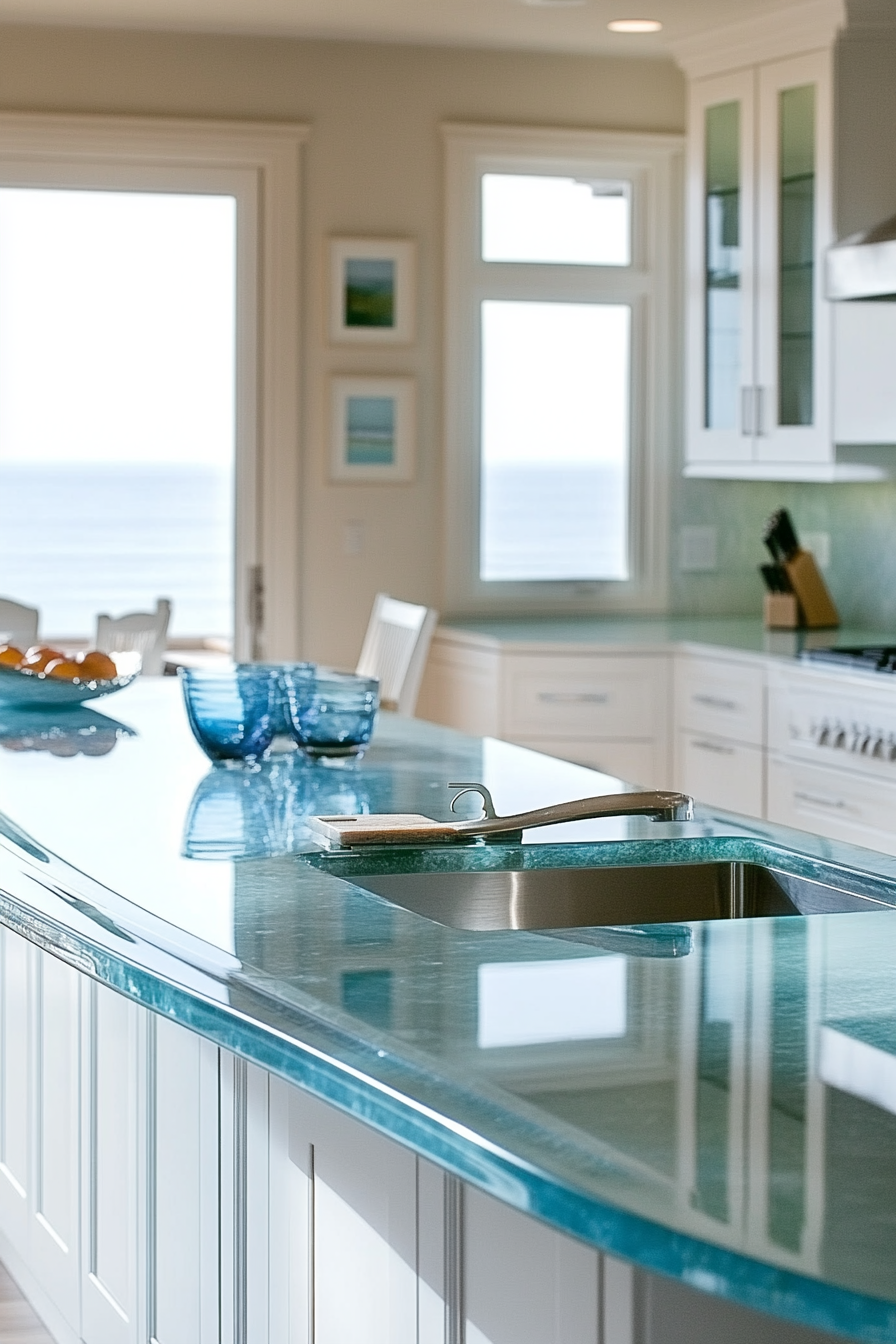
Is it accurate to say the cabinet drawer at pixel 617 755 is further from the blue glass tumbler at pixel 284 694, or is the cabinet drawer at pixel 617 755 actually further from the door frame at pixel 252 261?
the blue glass tumbler at pixel 284 694

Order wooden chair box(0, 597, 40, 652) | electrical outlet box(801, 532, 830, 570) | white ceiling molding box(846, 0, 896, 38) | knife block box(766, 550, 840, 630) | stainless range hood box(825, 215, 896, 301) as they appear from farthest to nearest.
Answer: electrical outlet box(801, 532, 830, 570) → knife block box(766, 550, 840, 630) → wooden chair box(0, 597, 40, 652) → white ceiling molding box(846, 0, 896, 38) → stainless range hood box(825, 215, 896, 301)

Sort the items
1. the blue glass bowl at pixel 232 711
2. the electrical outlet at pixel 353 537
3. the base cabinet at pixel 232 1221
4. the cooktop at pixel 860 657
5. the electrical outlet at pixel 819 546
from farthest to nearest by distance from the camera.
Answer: the electrical outlet at pixel 819 546 < the electrical outlet at pixel 353 537 < the cooktop at pixel 860 657 < the blue glass bowl at pixel 232 711 < the base cabinet at pixel 232 1221

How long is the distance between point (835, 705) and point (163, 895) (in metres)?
2.81

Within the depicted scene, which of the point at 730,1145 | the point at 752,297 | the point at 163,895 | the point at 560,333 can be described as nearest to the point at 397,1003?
the point at 730,1145

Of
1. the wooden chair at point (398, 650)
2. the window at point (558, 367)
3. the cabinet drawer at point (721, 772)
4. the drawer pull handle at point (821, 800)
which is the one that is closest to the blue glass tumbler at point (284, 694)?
the wooden chair at point (398, 650)

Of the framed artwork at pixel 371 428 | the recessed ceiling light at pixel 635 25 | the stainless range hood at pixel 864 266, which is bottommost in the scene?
the framed artwork at pixel 371 428

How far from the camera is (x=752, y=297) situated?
200 inches

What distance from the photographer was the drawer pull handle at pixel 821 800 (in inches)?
171

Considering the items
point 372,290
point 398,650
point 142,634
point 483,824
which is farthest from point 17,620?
point 483,824

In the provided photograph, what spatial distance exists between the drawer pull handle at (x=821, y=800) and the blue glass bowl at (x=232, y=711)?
203 centimetres

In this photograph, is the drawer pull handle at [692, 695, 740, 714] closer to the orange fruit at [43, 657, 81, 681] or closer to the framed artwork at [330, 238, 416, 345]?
the framed artwork at [330, 238, 416, 345]

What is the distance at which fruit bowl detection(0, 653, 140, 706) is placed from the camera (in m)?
3.19

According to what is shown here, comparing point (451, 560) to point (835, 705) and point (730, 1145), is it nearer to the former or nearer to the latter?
point (835, 705)

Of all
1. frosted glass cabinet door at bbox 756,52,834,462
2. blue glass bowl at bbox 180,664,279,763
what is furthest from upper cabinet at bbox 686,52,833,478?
blue glass bowl at bbox 180,664,279,763
